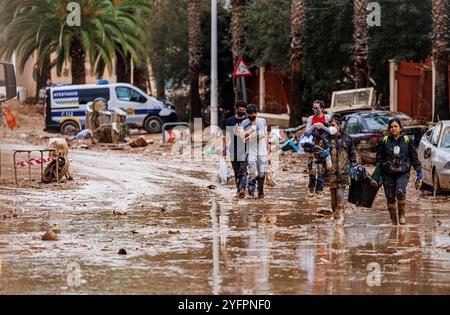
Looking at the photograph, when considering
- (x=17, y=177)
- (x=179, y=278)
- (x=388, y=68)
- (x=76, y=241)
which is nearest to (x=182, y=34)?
(x=388, y=68)

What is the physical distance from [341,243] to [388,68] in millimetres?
24297

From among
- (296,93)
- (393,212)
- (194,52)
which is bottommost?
(393,212)

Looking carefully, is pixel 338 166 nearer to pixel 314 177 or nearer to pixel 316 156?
pixel 316 156

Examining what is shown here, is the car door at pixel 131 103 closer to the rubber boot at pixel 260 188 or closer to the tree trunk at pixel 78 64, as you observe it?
the tree trunk at pixel 78 64

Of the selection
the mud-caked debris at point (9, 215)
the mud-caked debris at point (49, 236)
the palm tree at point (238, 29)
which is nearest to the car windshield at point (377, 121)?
the mud-caked debris at point (9, 215)

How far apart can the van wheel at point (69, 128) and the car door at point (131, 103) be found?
69.5 inches

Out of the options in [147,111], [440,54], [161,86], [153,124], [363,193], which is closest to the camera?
[363,193]

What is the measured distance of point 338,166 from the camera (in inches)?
629

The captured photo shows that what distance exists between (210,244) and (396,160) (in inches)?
121

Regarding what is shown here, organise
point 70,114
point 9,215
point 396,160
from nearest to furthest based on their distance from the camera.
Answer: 1. point 396,160
2. point 9,215
3. point 70,114

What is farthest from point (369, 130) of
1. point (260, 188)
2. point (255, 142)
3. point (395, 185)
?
point (395, 185)

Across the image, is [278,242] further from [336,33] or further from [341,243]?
[336,33]

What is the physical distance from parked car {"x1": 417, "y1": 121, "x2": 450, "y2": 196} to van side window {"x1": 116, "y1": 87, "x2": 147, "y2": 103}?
66.5 feet

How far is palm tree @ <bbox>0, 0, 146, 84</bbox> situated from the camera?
44.3 m
